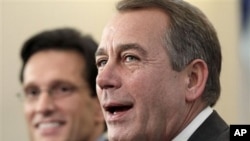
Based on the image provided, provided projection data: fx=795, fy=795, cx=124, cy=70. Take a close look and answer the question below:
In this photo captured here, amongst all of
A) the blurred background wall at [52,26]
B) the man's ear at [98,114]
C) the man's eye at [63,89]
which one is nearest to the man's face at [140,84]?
the man's eye at [63,89]

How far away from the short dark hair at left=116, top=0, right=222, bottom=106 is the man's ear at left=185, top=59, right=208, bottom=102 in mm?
21

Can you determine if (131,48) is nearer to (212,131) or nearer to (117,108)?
(117,108)

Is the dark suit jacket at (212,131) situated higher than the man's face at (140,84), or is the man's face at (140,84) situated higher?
the man's face at (140,84)

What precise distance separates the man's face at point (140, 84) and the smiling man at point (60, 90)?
1419mm

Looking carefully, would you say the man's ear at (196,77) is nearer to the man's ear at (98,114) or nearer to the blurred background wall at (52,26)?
the man's ear at (98,114)

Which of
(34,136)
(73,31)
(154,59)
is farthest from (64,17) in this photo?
(154,59)

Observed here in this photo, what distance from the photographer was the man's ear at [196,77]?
128 inches

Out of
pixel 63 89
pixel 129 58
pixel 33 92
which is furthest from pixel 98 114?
pixel 129 58

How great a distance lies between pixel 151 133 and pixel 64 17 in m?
3.35

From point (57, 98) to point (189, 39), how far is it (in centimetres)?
165

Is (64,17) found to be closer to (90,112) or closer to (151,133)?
(90,112)

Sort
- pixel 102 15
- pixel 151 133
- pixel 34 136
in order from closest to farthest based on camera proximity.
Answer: pixel 151 133, pixel 34 136, pixel 102 15

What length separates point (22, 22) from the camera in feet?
21.2

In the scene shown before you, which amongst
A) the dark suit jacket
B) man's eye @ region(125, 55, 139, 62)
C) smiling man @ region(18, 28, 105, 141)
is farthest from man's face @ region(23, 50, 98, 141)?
the dark suit jacket
